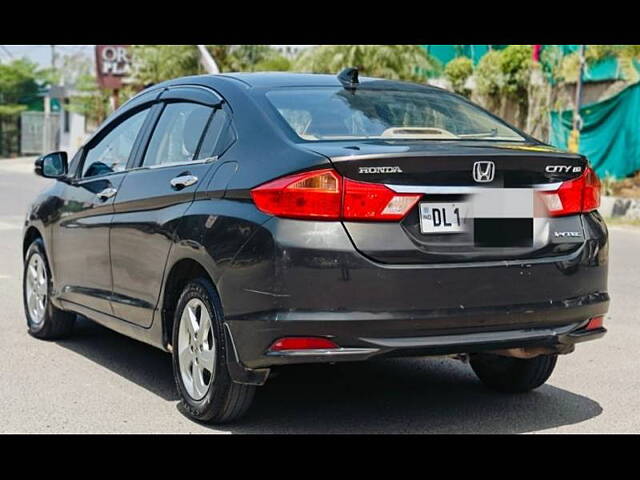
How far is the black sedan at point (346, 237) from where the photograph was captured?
4211 mm

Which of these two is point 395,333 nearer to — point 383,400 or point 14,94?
point 383,400

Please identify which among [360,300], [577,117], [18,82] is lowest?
[360,300]

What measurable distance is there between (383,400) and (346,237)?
146 centimetres

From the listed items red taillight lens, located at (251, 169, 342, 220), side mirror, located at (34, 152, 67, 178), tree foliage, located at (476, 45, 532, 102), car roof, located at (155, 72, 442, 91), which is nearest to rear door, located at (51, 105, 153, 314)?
side mirror, located at (34, 152, 67, 178)

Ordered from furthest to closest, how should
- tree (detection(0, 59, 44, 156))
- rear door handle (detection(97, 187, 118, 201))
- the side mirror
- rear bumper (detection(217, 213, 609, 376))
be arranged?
tree (detection(0, 59, 44, 156))
the side mirror
rear door handle (detection(97, 187, 118, 201))
rear bumper (detection(217, 213, 609, 376))

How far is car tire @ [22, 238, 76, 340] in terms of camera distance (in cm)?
689

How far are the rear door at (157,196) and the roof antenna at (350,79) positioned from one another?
68 centimetres

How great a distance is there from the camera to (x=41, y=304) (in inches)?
277

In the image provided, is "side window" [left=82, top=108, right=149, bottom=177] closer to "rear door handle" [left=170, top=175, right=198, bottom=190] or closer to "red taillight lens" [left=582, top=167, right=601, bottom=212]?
"rear door handle" [left=170, top=175, right=198, bottom=190]

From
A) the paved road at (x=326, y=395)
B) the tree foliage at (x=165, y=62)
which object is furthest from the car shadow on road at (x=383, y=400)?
the tree foliage at (x=165, y=62)

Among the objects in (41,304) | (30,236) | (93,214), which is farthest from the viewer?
(30,236)

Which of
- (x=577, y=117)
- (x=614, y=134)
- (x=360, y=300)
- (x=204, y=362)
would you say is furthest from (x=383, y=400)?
(x=614, y=134)
